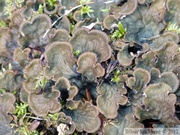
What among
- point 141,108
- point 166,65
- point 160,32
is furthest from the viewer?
point 160,32

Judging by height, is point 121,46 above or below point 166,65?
above

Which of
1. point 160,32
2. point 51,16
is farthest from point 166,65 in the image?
point 51,16

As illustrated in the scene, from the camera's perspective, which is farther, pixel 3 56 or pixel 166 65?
pixel 3 56

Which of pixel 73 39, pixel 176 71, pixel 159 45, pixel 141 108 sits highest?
pixel 73 39

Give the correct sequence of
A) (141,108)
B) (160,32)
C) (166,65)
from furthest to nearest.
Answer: (160,32) < (166,65) < (141,108)

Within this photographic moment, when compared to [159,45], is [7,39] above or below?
above

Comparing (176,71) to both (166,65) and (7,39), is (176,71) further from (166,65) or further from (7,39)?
(7,39)

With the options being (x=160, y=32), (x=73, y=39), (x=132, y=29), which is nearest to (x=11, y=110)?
(x=73, y=39)

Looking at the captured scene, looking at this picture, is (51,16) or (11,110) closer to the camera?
(11,110)

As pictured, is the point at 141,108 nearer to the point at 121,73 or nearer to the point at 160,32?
the point at 121,73
